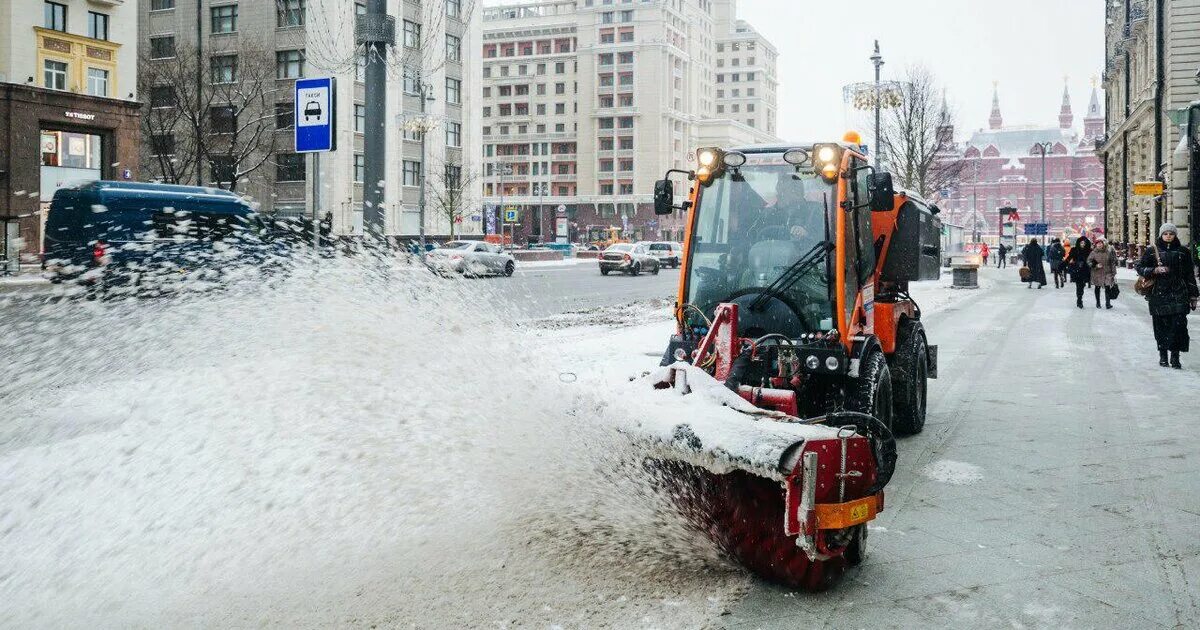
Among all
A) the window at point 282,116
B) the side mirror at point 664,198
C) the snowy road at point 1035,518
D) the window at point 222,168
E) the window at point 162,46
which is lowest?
the snowy road at point 1035,518

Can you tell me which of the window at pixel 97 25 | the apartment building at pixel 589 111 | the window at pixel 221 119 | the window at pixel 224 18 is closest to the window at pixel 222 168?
the window at pixel 221 119

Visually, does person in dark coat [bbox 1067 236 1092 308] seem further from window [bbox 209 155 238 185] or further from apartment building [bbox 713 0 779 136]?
apartment building [bbox 713 0 779 136]

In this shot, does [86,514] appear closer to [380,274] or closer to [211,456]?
[211,456]

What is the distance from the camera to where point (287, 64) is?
55.7m

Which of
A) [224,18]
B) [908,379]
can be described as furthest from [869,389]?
[224,18]

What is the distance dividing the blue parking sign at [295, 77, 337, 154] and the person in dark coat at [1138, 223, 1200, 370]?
1001 centimetres

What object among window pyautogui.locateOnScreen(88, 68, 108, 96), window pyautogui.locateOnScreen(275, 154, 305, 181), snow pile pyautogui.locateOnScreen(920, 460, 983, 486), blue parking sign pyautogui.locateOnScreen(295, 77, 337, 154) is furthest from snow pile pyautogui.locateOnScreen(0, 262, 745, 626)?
window pyautogui.locateOnScreen(275, 154, 305, 181)

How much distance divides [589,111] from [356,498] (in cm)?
11610

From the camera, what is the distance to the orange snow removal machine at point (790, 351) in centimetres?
411

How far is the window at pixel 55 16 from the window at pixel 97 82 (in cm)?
188

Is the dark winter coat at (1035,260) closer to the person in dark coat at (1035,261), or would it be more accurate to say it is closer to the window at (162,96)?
the person in dark coat at (1035,261)

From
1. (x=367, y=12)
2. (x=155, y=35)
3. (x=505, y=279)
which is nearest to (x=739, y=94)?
(x=155, y=35)

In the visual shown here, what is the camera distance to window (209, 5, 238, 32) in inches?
2219

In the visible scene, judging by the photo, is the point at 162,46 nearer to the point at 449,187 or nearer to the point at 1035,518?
the point at 449,187
